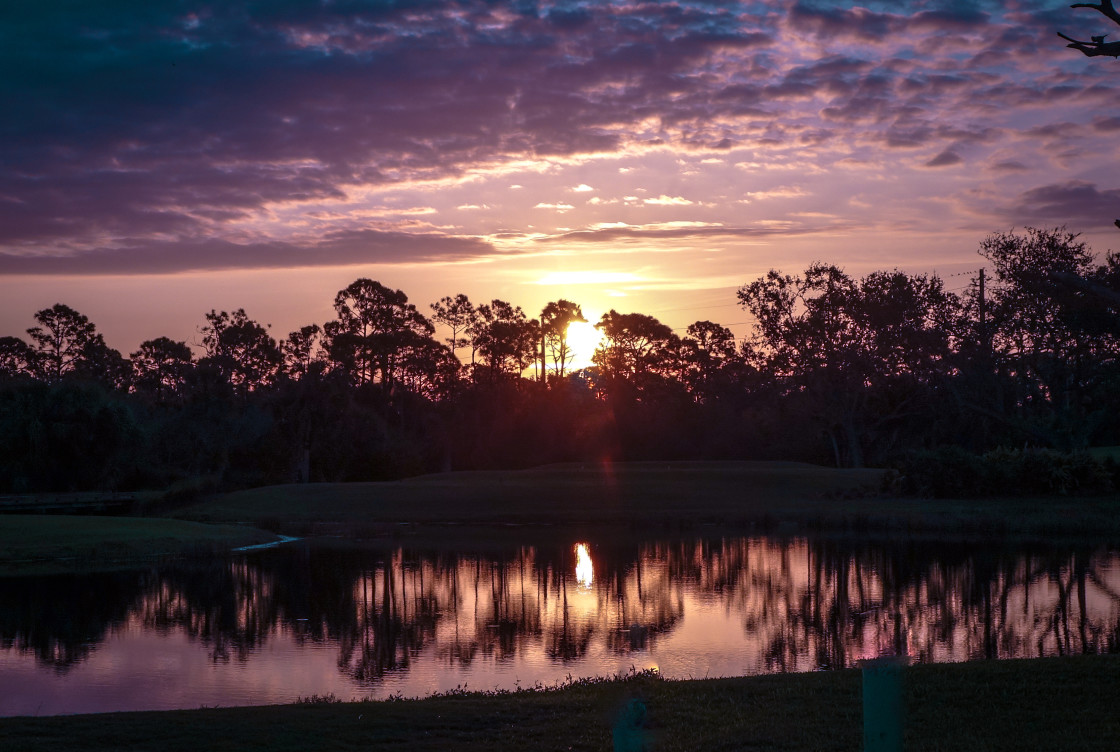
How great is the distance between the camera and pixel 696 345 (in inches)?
3573

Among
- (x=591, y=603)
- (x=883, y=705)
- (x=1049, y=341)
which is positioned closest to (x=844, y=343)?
(x=1049, y=341)

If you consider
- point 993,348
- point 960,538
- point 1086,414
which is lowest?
point 960,538

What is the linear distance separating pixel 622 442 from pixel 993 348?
103 feet

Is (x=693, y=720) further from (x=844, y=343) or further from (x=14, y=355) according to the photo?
(x=14, y=355)

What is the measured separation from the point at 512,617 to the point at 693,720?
12752mm

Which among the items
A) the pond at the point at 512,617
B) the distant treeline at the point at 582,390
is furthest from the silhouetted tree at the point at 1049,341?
the pond at the point at 512,617

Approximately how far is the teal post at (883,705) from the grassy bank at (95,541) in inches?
1226

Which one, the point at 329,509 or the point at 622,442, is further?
the point at 622,442

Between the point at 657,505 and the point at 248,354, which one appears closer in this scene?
the point at 657,505

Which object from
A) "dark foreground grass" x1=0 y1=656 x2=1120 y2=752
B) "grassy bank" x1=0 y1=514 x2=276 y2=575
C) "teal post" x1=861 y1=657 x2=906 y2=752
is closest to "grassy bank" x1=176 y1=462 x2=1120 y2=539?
"grassy bank" x1=0 y1=514 x2=276 y2=575

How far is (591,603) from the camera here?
79.4ft

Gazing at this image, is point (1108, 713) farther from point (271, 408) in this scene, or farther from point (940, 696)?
point (271, 408)

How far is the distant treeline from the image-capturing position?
46.6 metres

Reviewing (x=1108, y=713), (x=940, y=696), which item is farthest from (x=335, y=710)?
(x=1108, y=713)
